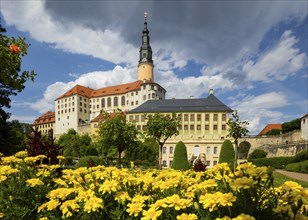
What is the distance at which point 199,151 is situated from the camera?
5444cm

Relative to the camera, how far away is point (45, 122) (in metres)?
98.2

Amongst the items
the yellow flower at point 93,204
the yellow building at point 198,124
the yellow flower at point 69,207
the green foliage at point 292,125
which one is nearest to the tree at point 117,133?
the yellow flower at point 69,207

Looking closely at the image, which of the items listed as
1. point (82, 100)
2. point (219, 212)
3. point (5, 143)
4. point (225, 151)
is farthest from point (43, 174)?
point (82, 100)

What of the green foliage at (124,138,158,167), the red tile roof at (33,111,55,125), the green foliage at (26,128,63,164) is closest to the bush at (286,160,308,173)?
the green foliage at (124,138,158,167)

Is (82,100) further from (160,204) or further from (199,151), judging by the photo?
(160,204)

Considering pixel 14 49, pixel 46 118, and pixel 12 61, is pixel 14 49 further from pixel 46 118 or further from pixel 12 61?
pixel 46 118

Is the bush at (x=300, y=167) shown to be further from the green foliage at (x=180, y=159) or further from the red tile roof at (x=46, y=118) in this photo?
the red tile roof at (x=46, y=118)

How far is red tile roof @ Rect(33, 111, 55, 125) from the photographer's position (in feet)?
321

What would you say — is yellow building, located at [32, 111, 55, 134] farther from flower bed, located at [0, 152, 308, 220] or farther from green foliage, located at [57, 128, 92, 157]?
flower bed, located at [0, 152, 308, 220]

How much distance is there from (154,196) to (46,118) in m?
106

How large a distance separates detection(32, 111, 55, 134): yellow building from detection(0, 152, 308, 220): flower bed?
97615mm

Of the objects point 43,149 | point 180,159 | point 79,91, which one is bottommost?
point 180,159

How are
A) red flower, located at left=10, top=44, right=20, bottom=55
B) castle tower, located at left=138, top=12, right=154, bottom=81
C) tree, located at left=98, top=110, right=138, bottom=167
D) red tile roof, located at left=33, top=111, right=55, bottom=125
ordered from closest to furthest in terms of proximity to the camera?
red flower, located at left=10, top=44, right=20, bottom=55, tree, located at left=98, top=110, right=138, bottom=167, castle tower, located at left=138, top=12, right=154, bottom=81, red tile roof, located at left=33, top=111, right=55, bottom=125

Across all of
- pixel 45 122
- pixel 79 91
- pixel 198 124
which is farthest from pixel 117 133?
pixel 45 122
